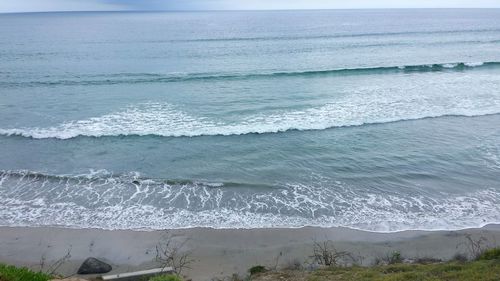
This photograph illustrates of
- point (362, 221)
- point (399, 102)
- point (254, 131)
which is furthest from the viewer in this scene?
point (399, 102)

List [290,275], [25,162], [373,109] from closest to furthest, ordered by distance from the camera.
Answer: [290,275]
[25,162]
[373,109]

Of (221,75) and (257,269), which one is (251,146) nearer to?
(257,269)

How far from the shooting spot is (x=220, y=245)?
12148mm

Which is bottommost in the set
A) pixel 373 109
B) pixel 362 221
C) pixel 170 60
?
pixel 362 221

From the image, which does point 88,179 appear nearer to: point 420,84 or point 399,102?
point 399,102

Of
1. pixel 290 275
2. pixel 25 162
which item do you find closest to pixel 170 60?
pixel 25 162

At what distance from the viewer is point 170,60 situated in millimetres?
46062

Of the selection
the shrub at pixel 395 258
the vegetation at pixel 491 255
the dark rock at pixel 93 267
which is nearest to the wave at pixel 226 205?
the shrub at pixel 395 258

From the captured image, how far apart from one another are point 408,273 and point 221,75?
1212 inches

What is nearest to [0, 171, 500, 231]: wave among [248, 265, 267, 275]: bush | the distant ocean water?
the distant ocean water

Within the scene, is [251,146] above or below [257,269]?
above

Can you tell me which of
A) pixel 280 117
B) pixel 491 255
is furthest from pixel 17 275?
pixel 280 117

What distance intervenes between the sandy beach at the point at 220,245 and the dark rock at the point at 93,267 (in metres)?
0.26

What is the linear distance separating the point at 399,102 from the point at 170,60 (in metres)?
27.2
